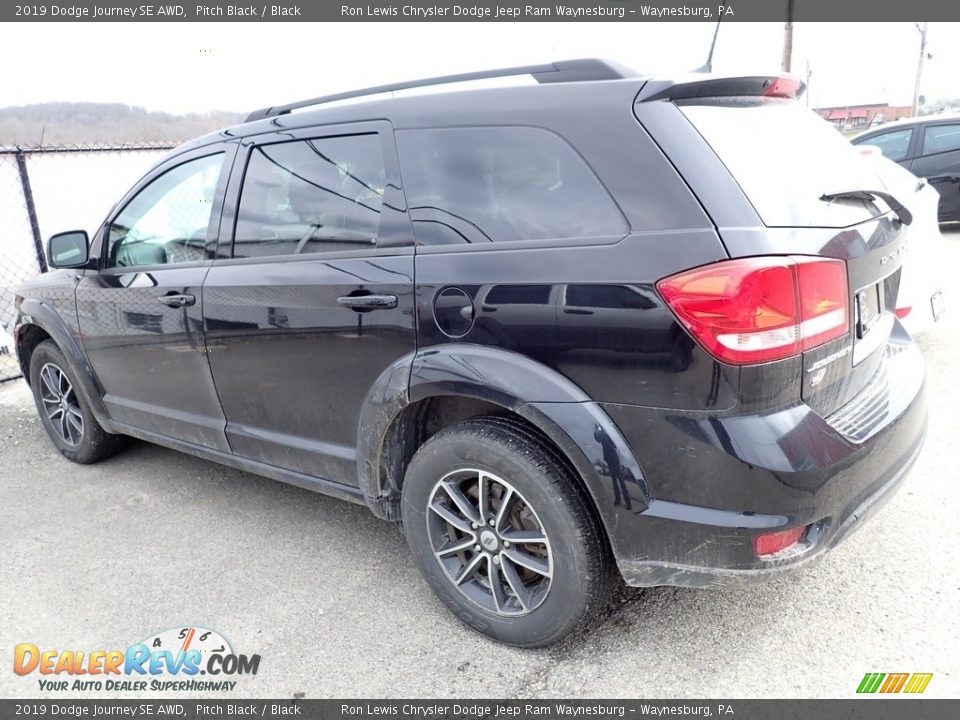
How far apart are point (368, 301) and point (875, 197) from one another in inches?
69.8

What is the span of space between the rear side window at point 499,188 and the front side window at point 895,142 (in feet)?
31.0

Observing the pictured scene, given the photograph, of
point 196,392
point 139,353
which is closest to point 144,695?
point 196,392

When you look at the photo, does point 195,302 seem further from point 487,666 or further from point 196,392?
point 487,666

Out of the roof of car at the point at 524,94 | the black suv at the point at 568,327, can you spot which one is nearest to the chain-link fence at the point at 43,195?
the black suv at the point at 568,327

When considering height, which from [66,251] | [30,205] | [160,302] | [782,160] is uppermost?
[782,160]

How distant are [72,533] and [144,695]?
1441 mm

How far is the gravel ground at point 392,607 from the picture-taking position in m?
2.36

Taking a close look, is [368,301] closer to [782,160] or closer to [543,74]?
[543,74]

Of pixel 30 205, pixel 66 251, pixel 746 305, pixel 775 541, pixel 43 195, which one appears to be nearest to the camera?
pixel 746 305

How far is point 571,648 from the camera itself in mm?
2504

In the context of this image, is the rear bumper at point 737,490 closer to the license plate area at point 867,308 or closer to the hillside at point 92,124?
the license plate area at point 867,308

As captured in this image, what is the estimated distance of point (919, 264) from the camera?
418 centimetres

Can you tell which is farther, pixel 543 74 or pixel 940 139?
pixel 940 139

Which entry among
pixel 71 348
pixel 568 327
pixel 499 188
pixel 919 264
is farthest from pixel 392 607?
pixel 919 264
